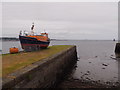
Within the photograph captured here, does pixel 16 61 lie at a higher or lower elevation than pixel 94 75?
higher

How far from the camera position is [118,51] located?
37.8 metres

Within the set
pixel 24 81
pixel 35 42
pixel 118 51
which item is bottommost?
Result: pixel 118 51

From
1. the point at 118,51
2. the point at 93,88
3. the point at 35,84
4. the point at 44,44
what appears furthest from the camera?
the point at 118,51

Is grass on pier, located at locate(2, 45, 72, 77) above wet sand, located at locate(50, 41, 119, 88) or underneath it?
above

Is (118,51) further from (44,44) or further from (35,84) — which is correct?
(35,84)

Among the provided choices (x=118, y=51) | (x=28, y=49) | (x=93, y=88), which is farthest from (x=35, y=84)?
(x=118, y=51)

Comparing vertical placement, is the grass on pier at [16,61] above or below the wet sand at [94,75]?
above

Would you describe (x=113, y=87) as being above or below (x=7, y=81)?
below

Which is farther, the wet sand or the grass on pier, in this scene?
the wet sand

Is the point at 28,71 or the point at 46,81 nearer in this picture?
the point at 28,71

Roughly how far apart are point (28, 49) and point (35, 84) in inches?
434

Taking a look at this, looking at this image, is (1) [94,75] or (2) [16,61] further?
(1) [94,75]

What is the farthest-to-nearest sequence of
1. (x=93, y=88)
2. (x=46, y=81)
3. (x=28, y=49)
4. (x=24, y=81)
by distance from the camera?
(x=28, y=49)
(x=93, y=88)
(x=46, y=81)
(x=24, y=81)

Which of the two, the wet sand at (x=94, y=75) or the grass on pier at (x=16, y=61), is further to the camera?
the wet sand at (x=94, y=75)
